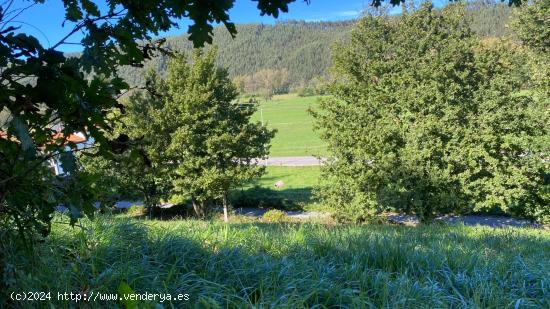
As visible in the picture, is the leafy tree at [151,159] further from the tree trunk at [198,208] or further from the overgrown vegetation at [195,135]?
the tree trunk at [198,208]

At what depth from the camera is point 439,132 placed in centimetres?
1536

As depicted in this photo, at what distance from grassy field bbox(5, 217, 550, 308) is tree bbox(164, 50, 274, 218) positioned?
15.7 metres

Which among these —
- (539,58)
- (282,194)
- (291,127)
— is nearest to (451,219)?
(539,58)

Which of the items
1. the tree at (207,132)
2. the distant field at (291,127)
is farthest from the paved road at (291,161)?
the tree at (207,132)

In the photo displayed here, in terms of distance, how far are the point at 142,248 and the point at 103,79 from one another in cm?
207

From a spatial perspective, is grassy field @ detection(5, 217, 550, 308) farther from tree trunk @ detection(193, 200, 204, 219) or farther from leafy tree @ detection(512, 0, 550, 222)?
tree trunk @ detection(193, 200, 204, 219)

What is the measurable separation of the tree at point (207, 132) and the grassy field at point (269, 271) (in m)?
15.7

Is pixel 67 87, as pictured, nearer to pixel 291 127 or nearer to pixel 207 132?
pixel 207 132

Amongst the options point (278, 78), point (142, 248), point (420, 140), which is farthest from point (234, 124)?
point (278, 78)

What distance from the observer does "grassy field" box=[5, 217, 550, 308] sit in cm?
285

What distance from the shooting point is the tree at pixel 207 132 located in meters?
20.4

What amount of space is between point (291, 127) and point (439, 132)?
230 ft

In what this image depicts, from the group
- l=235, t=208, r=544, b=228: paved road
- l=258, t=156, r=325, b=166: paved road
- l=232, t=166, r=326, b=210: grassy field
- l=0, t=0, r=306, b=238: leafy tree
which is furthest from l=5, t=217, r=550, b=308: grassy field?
l=258, t=156, r=325, b=166: paved road

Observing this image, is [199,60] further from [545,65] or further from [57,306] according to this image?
[57,306]
